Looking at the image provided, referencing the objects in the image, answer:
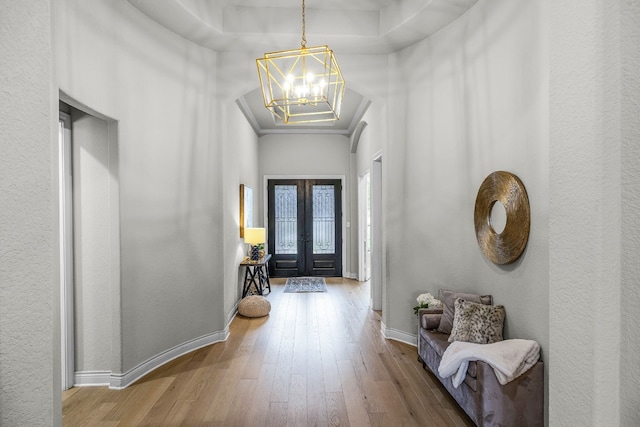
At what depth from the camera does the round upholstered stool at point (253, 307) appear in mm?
5156

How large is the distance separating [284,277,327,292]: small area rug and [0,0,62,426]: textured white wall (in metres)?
5.67

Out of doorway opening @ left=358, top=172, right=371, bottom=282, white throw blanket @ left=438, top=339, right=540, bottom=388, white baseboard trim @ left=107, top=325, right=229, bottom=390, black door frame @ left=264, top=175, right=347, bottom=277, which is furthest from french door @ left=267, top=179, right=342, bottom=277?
white throw blanket @ left=438, top=339, right=540, bottom=388

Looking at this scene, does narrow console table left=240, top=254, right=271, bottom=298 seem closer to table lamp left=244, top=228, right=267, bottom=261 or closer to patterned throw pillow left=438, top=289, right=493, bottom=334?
table lamp left=244, top=228, right=267, bottom=261

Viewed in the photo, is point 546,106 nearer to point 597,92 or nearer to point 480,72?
point 480,72

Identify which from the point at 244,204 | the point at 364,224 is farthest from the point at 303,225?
the point at 244,204

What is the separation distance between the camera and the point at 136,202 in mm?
3254

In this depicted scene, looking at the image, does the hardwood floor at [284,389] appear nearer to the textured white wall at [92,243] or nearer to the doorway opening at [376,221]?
the textured white wall at [92,243]

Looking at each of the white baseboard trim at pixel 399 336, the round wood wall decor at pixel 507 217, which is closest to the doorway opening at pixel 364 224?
the white baseboard trim at pixel 399 336

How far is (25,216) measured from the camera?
4.25ft

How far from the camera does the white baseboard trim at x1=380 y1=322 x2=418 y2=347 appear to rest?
408 cm

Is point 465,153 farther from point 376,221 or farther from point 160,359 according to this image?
point 160,359

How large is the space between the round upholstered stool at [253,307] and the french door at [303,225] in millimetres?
2988

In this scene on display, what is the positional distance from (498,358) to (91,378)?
3.04 metres

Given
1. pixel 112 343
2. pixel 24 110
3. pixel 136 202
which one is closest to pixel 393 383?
pixel 112 343
